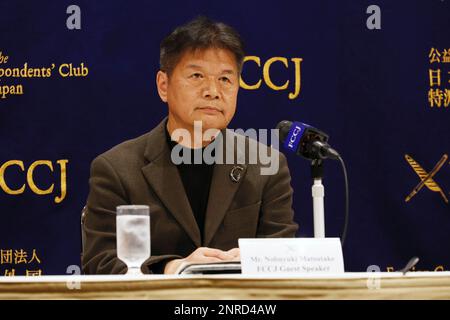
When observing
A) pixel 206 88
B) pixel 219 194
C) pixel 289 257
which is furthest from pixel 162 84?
pixel 289 257

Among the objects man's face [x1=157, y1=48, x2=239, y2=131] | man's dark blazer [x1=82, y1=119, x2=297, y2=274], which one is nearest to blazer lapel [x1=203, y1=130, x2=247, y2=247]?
man's dark blazer [x1=82, y1=119, x2=297, y2=274]

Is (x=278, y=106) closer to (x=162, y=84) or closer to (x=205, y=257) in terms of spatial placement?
(x=162, y=84)

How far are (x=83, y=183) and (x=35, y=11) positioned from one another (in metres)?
0.69

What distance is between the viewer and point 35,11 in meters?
2.92

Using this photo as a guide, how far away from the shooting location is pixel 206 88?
2.62 m

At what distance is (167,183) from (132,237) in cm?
81

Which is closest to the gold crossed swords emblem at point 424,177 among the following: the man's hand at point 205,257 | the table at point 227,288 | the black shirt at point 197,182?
the black shirt at point 197,182

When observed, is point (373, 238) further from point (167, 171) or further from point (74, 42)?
point (74, 42)

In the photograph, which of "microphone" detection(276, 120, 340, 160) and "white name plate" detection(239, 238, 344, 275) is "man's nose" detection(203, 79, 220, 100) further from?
"white name plate" detection(239, 238, 344, 275)

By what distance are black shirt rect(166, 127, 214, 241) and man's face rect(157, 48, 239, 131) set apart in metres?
A: 0.10

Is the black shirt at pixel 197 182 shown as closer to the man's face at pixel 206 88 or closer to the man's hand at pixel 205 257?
the man's face at pixel 206 88

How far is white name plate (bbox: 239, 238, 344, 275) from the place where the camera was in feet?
4.98
